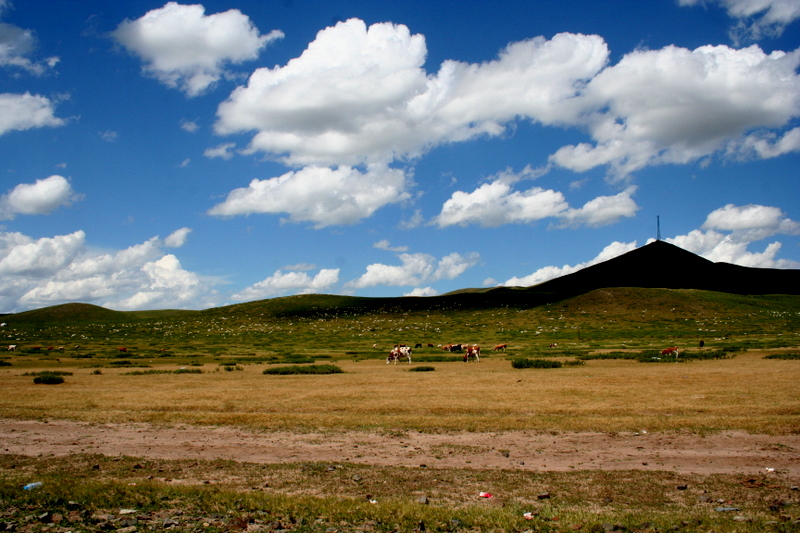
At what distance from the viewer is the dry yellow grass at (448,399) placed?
1925cm

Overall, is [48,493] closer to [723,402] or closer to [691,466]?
[691,466]

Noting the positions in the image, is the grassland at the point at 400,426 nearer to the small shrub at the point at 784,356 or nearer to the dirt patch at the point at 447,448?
the dirt patch at the point at 447,448

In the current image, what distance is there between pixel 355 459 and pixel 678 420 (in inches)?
485

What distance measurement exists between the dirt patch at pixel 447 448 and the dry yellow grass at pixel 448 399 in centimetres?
134

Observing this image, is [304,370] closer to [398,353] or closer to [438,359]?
[398,353]

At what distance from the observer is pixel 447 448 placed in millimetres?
15594

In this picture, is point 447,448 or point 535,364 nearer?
point 447,448

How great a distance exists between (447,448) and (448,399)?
9.50m

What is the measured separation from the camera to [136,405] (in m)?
23.8

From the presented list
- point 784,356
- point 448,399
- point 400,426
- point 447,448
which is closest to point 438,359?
point 448,399

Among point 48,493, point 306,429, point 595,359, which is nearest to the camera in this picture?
point 48,493

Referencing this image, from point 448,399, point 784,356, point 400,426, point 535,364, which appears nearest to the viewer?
point 400,426

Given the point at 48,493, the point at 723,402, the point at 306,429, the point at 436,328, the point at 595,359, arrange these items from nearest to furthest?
1. the point at 48,493
2. the point at 306,429
3. the point at 723,402
4. the point at 595,359
5. the point at 436,328

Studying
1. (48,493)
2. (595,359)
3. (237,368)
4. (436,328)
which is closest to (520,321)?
(436,328)
